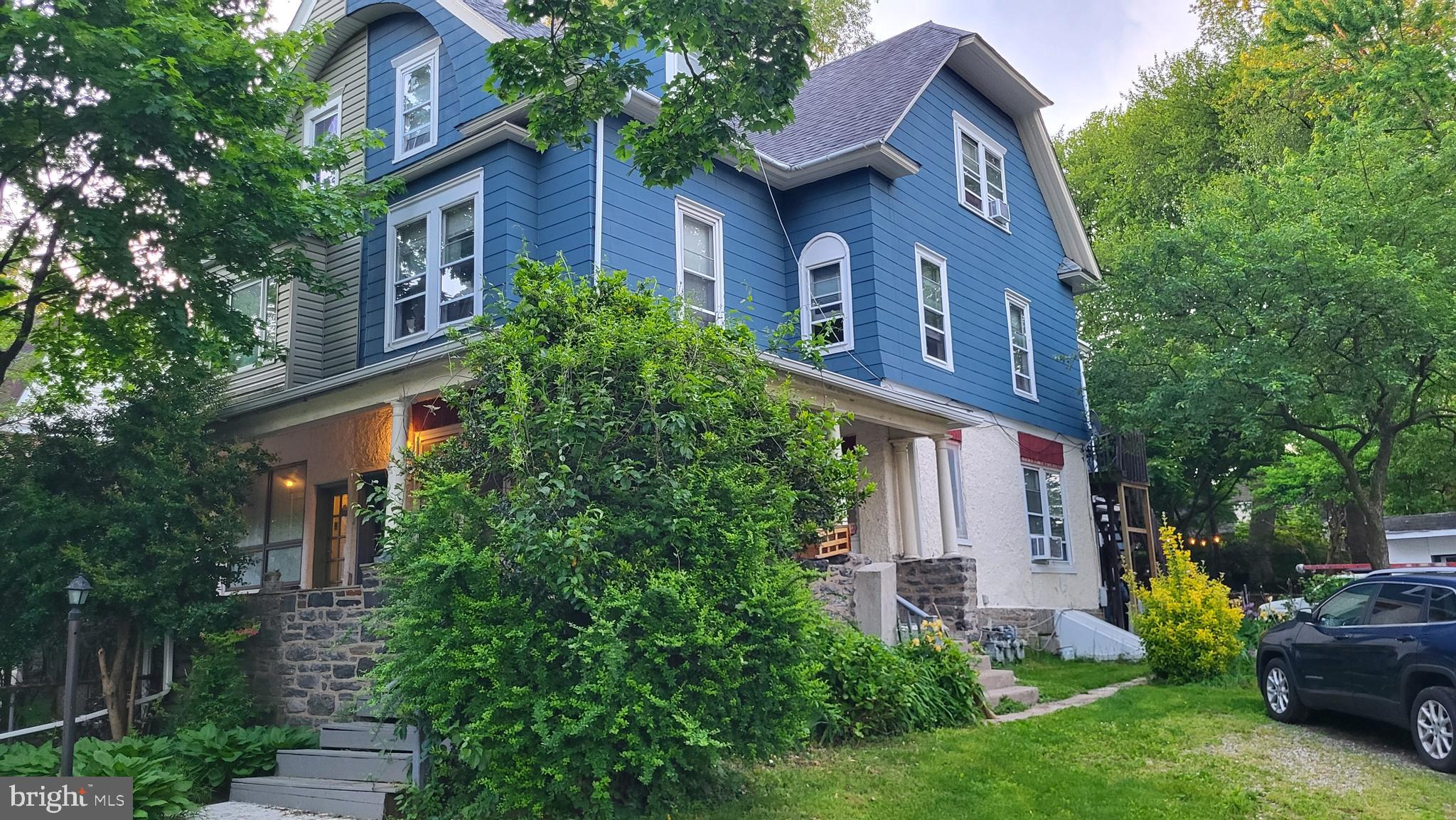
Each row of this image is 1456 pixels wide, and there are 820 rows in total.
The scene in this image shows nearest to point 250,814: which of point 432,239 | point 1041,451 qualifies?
point 432,239

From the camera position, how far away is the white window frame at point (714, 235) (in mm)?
13273

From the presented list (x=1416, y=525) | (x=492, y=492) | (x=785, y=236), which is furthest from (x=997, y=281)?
(x=1416, y=525)

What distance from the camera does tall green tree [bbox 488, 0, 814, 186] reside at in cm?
809

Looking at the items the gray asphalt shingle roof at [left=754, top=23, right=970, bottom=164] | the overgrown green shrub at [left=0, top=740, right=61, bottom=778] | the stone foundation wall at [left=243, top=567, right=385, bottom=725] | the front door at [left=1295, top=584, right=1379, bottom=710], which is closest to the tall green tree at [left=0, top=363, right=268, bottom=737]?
the stone foundation wall at [left=243, top=567, right=385, bottom=725]

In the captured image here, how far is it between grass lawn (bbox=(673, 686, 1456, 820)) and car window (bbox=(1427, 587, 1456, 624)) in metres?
1.13

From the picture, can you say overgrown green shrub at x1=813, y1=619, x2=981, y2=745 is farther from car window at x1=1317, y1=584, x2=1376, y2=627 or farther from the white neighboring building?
the white neighboring building

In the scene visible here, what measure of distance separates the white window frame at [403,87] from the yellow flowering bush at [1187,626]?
10.5m

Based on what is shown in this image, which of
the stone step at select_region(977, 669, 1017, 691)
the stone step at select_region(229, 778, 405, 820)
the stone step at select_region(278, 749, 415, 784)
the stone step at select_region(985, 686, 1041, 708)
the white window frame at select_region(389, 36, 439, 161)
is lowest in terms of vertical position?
the stone step at select_region(229, 778, 405, 820)

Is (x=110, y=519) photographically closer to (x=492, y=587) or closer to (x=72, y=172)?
(x=72, y=172)

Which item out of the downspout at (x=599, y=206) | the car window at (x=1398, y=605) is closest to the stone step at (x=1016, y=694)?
the car window at (x=1398, y=605)

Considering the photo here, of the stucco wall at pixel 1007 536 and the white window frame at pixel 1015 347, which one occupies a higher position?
the white window frame at pixel 1015 347

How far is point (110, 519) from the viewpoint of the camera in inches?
434

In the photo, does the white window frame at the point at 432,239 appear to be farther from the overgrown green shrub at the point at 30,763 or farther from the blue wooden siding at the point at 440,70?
the overgrown green shrub at the point at 30,763

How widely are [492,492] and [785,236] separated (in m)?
9.22
